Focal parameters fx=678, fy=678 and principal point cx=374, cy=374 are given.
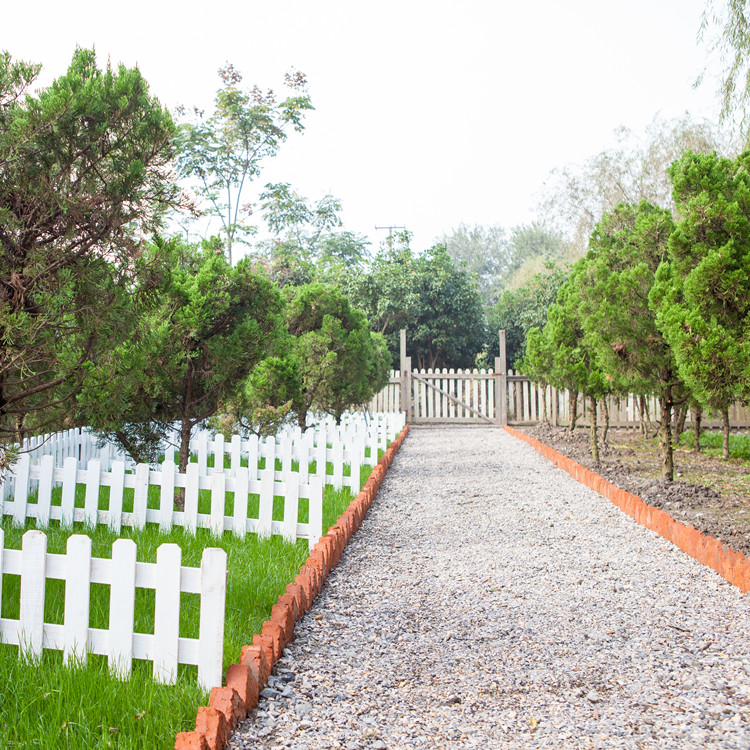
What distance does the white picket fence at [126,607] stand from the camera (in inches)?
100

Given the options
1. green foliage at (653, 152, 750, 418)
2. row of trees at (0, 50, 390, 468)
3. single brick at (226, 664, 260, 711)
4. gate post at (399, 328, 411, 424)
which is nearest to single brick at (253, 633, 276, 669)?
single brick at (226, 664, 260, 711)

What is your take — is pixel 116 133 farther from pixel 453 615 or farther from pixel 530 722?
pixel 530 722

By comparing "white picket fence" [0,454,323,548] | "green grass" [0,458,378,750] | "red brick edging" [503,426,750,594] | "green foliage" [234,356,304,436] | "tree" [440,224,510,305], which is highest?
"tree" [440,224,510,305]

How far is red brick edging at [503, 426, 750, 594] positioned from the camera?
13.5ft

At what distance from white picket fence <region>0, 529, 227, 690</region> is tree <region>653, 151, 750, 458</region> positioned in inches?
166

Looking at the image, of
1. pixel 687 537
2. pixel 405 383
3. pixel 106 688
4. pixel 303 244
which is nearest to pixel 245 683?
pixel 106 688

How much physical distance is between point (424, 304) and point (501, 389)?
19.4 ft

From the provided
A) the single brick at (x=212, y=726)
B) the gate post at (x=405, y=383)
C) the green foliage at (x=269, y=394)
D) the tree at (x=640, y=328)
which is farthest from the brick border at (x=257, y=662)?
the gate post at (x=405, y=383)

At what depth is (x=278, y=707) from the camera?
8.24 ft

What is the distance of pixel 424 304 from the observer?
80.5 feet

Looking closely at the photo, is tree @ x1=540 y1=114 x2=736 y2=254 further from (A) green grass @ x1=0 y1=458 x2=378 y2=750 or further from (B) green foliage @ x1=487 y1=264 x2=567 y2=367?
(A) green grass @ x1=0 y1=458 x2=378 y2=750

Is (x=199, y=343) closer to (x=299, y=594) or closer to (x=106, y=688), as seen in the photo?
(x=299, y=594)

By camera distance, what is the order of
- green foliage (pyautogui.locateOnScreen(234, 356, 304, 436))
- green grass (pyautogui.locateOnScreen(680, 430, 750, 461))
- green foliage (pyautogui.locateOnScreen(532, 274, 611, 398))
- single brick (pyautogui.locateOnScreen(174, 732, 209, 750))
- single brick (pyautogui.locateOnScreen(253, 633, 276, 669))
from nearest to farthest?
single brick (pyautogui.locateOnScreen(174, 732, 209, 750)) → single brick (pyautogui.locateOnScreen(253, 633, 276, 669)) → green foliage (pyautogui.locateOnScreen(234, 356, 304, 436)) → green foliage (pyautogui.locateOnScreen(532, 274, 611, 398)) → green grass (pyautogui.locateOnScreen(680, 430, 750, 461))

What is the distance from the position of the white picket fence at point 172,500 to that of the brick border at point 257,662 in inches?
19.6
